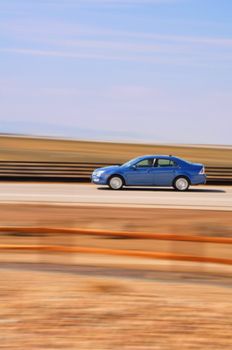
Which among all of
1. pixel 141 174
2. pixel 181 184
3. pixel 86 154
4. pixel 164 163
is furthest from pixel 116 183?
pixel 86 154

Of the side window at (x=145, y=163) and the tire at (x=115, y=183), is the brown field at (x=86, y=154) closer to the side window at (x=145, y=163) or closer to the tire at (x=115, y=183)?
the side window at (x=145, y=163)

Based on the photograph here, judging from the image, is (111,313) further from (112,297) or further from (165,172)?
(165,172)

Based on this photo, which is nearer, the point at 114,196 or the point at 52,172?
the point at 114,196

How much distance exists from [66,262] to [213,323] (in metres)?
4.82

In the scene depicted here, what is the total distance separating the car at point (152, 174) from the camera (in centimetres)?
2923

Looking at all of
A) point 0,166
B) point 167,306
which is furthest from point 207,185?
→ point 167,306

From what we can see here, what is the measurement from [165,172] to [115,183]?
1868 millimetres

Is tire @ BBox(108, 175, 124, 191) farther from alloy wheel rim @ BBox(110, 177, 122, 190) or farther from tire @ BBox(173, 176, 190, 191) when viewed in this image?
tire @ BBox(173, 176, 190, 191)

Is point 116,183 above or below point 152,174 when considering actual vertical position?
below

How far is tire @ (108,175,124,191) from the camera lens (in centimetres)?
2927

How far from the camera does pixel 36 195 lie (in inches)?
1005

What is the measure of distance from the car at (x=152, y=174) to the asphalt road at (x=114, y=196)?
342 millimetres

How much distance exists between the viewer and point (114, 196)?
85.1 ft

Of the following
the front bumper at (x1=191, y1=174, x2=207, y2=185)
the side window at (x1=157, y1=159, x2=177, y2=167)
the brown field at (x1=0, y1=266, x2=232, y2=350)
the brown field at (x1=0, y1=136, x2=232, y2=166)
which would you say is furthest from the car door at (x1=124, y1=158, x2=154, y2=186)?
the brown field at (x1=0, y1=136, x2=232, y2=166)
